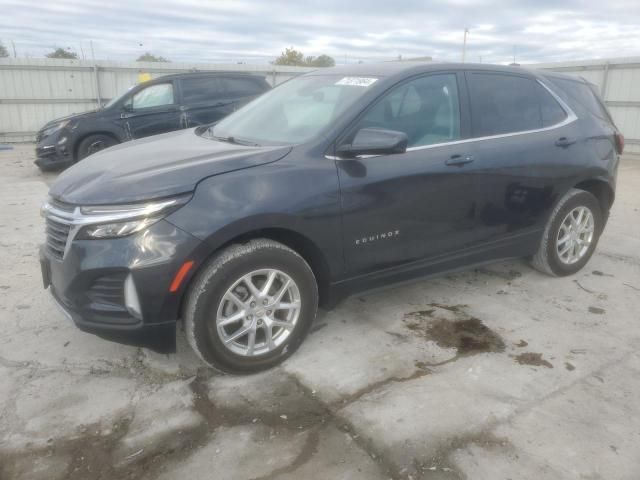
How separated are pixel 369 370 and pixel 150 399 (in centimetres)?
121

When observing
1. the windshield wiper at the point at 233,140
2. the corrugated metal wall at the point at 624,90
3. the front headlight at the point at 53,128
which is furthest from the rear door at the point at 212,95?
the corrugated metal wall at the point at 624,90

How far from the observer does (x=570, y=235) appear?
4.37m

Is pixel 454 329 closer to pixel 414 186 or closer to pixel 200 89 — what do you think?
pixel 414 186

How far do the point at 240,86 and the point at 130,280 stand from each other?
8.25m

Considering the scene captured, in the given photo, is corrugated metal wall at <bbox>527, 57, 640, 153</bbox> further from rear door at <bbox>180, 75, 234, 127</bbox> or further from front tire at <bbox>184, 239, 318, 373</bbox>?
front tire at <bbox>184, 239, 318, 373</bbox>

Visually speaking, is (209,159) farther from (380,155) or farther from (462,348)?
(462,348)

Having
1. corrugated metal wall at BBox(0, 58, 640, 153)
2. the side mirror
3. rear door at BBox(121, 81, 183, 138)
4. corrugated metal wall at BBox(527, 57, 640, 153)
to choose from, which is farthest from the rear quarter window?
corrugated metal wall at BBox(0, 58, 640, 153)

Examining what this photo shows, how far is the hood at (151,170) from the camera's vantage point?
8.56 ft

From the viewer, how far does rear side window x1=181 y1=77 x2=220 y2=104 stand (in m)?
9.52

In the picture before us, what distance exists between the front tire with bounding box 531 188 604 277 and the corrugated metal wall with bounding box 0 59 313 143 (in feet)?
46.0

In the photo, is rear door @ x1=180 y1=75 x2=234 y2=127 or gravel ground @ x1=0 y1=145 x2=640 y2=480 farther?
rear door @ x1=180 y1=75 x2=234 y2=127

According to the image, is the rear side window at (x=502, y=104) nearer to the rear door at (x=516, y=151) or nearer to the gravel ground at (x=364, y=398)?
the rear door at (x=516, y=151)

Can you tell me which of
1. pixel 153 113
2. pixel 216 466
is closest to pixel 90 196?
pixel 216 466

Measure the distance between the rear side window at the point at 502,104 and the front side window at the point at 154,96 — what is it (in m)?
6.98
